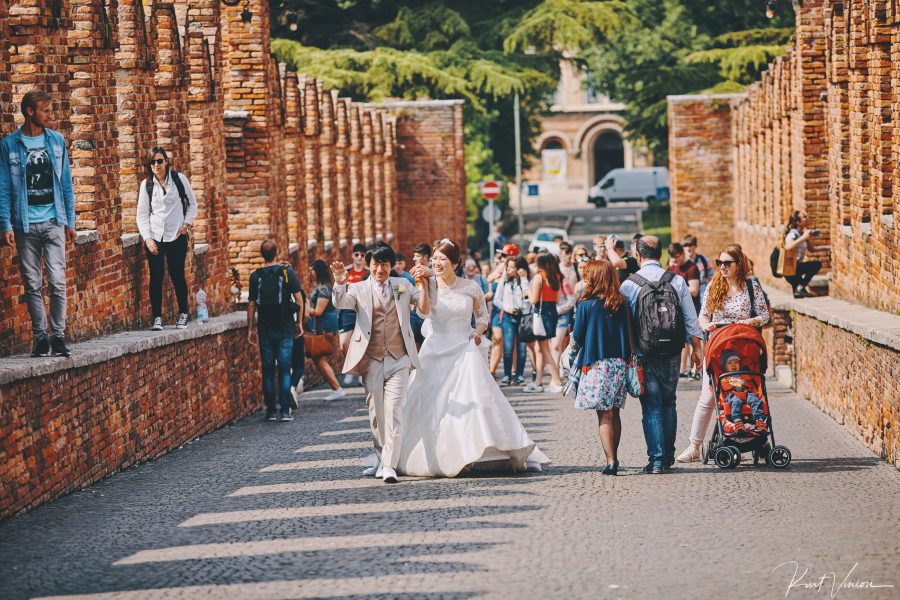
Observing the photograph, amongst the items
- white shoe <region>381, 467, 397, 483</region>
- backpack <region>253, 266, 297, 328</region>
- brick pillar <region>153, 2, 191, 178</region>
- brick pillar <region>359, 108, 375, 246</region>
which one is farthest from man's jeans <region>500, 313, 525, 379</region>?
brick pillar <region>359, 108, 375, 246</region>

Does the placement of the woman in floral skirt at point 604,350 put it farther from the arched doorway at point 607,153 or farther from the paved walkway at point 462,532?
the arched doorway at point 607,153

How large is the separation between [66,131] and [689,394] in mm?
8946

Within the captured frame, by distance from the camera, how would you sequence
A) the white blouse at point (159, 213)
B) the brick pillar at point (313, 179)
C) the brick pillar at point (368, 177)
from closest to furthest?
the white blouse at point (159, 213) < the brick pillar at point (313, 179) < the brick pillar at point (368, 177)

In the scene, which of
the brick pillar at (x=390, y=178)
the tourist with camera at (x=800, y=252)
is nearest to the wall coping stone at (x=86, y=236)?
the tourist with camera at (x=800, y=252)

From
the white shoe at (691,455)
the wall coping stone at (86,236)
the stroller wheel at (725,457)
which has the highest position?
the wall coping stone at (86,236)

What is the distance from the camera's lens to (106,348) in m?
13.3

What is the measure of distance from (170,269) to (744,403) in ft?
21.3

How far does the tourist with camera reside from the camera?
2164cm

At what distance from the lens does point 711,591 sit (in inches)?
334

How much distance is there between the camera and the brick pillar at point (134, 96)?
17.0m

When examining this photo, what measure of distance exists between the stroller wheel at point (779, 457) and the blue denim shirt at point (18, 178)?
561 cm

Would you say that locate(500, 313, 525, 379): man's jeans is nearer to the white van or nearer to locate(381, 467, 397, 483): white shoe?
locate(381, 467, 397, 483): white shoe

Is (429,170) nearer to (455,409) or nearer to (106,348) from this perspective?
Result: (106,348)

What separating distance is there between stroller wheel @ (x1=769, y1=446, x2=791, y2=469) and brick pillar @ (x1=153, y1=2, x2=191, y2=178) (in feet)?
27.5
